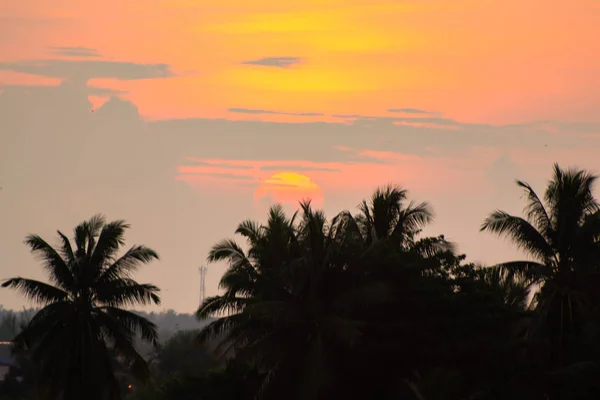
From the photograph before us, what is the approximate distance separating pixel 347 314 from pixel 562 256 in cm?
1006

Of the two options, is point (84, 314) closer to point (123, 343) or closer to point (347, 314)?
point (123, 343)

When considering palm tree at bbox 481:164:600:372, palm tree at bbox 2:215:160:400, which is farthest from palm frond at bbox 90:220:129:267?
palm tree at bbox 481:164:600:372

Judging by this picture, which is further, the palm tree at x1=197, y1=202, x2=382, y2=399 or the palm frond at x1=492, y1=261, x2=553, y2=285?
the palm frond at x1=492, y1=261, x2=553, y2=285

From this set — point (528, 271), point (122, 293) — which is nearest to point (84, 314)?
point (122, 293)

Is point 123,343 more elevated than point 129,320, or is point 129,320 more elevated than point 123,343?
point 129,320

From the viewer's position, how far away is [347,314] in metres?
51.2

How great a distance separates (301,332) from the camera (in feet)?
163

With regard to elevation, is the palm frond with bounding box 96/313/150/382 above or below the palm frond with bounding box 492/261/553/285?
below

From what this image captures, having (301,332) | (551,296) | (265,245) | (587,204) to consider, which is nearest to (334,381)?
(301,332)

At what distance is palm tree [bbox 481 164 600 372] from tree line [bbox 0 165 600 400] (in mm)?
61

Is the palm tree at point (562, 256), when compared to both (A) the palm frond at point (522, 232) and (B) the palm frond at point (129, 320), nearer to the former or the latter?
(A) the palm frond at point (522, 232)

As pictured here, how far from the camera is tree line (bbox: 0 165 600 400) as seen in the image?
49.6 m

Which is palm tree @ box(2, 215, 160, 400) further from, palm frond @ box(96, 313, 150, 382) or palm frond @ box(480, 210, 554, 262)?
palm frond @ box(480, 210, 554, 262)

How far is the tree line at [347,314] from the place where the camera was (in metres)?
49.6
